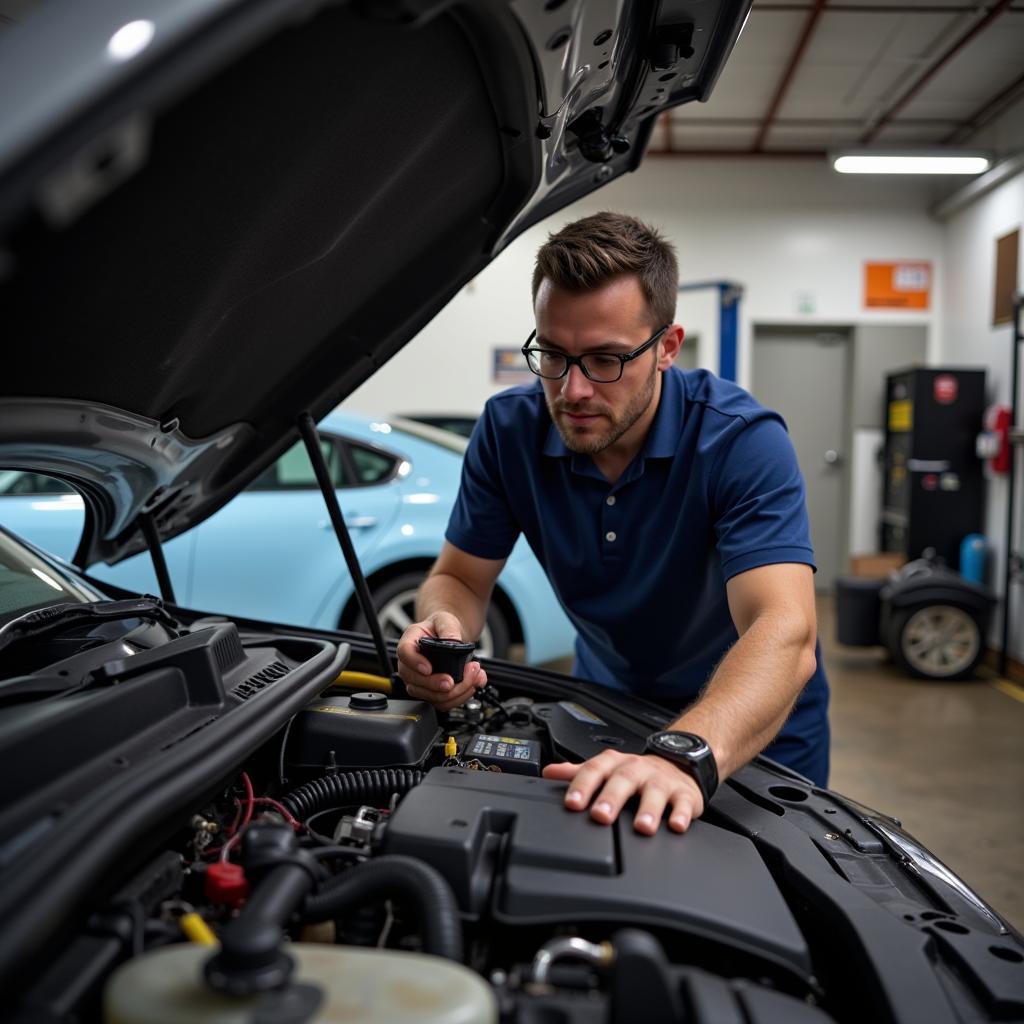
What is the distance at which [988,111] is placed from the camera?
278 inches

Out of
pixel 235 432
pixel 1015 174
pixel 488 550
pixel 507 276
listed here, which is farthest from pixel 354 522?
pixel 1015 174

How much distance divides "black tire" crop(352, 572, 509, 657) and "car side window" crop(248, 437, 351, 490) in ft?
1.64

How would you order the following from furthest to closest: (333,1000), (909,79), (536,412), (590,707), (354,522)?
(909,79) < (354,522) < (536,412) < (590,707) < (333,1000)

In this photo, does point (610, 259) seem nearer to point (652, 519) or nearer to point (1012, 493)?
point (652, 519)

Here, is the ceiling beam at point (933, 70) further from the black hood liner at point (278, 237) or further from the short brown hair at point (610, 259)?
the black hood liner at point (278, 237)

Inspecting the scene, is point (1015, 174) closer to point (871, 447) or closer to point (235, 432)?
point (871, 447)

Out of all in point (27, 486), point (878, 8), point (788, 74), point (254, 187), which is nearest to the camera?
point (254, 187)

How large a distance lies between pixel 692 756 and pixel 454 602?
0.94 metres

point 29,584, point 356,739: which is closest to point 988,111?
point 356,739

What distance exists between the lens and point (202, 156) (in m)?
0.92

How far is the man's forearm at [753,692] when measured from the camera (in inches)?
48.3

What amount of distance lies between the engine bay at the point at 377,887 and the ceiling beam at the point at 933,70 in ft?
19.0

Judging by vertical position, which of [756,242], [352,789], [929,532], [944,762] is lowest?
[944,762]

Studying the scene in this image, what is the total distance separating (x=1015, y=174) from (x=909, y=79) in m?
1.05
